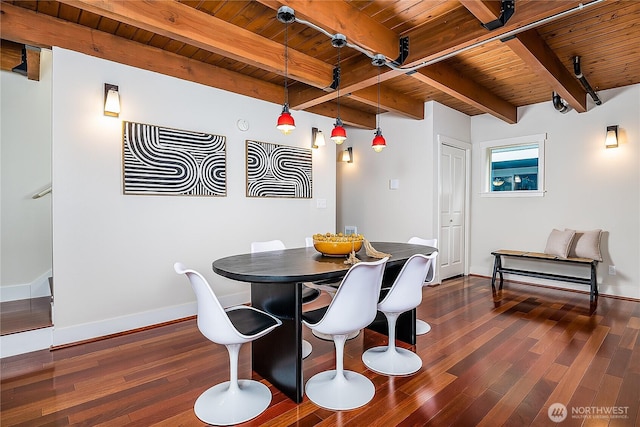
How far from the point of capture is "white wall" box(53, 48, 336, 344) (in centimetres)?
278

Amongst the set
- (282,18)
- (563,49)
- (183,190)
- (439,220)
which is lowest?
(439,220)

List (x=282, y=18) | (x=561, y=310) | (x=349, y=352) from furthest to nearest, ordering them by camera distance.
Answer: (x=561, y=310)
(x=349, y=352)
(x=282, y=18)

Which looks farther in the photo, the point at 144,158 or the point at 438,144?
the point at 438,144

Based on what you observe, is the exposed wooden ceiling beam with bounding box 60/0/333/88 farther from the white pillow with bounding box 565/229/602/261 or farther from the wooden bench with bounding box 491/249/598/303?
the white pillow with bounding box 565/229/602/261

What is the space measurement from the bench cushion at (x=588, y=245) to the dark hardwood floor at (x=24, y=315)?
19.1 feet

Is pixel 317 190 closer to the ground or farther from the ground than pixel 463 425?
farther from the ground

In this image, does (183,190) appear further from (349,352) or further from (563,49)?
(563,49)

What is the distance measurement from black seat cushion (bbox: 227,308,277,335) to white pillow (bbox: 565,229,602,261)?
4294 mm

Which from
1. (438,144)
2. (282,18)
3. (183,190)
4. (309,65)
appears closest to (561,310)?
(438,144)

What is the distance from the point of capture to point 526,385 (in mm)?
2133

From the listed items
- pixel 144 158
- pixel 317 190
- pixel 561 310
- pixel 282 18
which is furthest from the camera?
pixel 317 190

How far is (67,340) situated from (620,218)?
6205 millimetres

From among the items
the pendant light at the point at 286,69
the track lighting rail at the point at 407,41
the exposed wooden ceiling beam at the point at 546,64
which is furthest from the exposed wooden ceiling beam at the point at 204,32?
the exposed wooden ceiling beam at the point at 546,64

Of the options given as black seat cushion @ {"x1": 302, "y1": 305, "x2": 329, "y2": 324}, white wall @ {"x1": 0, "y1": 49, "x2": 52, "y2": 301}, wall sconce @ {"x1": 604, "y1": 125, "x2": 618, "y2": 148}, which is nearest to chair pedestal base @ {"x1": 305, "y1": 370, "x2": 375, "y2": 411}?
black seat cushion @ {"x1": 302, "y1": 305, "x2": 329, "y2": 324}
